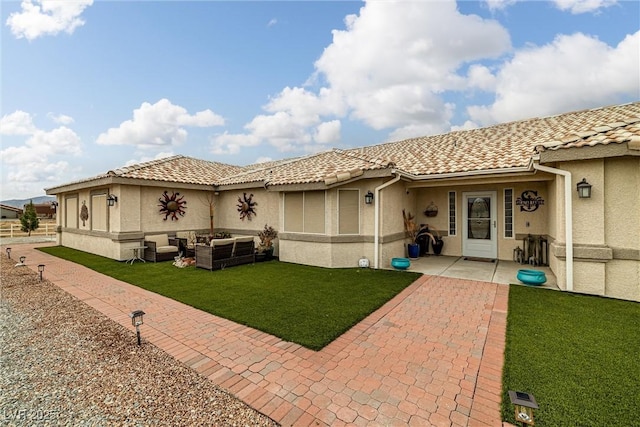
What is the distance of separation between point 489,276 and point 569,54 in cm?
1050

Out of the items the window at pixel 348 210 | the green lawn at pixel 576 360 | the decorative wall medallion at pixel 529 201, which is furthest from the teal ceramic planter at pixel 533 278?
the window at pixel 348 210

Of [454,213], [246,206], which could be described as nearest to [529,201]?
[454,213]

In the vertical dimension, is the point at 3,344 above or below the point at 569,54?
below

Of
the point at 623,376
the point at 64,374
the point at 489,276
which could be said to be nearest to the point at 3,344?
the point at 64,374

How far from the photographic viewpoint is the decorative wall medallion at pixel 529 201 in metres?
9.95

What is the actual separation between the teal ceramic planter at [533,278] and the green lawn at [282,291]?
8.91 feet

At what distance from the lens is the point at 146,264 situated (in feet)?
36.7

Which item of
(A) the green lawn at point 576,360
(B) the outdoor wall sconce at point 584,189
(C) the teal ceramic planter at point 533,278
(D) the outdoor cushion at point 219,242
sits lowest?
(A) the green lawn at point 576,360

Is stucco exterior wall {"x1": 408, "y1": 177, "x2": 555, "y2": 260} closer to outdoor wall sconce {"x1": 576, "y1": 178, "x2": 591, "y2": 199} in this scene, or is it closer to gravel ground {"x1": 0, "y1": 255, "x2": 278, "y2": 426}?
outdoor wall sconce {"x1": 576, "y1": 178, "x2": 591, "y2": 199}

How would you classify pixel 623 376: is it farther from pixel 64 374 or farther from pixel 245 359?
pixel 64 374

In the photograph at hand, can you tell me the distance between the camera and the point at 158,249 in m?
11.8

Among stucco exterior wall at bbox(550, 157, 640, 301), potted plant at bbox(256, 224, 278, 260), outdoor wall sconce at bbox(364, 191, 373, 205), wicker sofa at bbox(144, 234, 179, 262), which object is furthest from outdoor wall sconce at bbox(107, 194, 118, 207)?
stucco exterior wall at bbox(550, 157, 640, 301)

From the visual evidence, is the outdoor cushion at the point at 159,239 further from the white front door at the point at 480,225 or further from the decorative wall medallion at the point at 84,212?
the white front door at the point at 480,225

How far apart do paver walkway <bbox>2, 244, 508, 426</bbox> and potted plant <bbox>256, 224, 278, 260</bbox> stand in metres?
5.27
